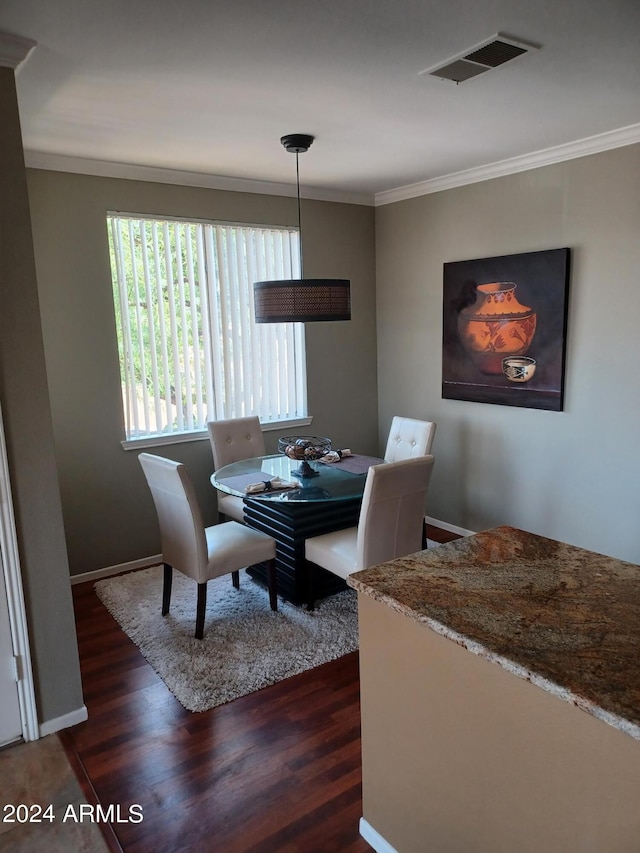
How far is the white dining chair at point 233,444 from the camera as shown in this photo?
4.09m

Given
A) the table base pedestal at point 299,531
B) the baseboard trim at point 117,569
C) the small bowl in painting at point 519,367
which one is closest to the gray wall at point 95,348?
the baseboard trim at point 117,569

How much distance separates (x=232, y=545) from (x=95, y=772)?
1.24 metres

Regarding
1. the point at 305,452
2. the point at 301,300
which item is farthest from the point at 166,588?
the point at 301,300

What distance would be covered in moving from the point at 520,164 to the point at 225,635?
330 cm

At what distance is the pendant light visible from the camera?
2.98 metres

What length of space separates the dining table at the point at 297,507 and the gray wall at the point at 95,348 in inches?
29.5

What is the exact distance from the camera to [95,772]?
2.24 m

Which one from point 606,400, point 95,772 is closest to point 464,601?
point 95,772

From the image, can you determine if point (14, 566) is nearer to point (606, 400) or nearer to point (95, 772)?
point (95, 772)

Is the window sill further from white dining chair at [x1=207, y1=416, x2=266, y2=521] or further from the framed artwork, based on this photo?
the framed artwork

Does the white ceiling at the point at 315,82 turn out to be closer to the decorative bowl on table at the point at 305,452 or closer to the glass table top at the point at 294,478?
the decorative bowl on table at the point at 305,452

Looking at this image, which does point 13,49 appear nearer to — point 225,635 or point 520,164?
point 225,635

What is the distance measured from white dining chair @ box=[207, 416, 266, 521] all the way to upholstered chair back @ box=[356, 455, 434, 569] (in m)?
1.23

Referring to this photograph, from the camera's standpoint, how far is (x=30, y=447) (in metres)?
2.27
